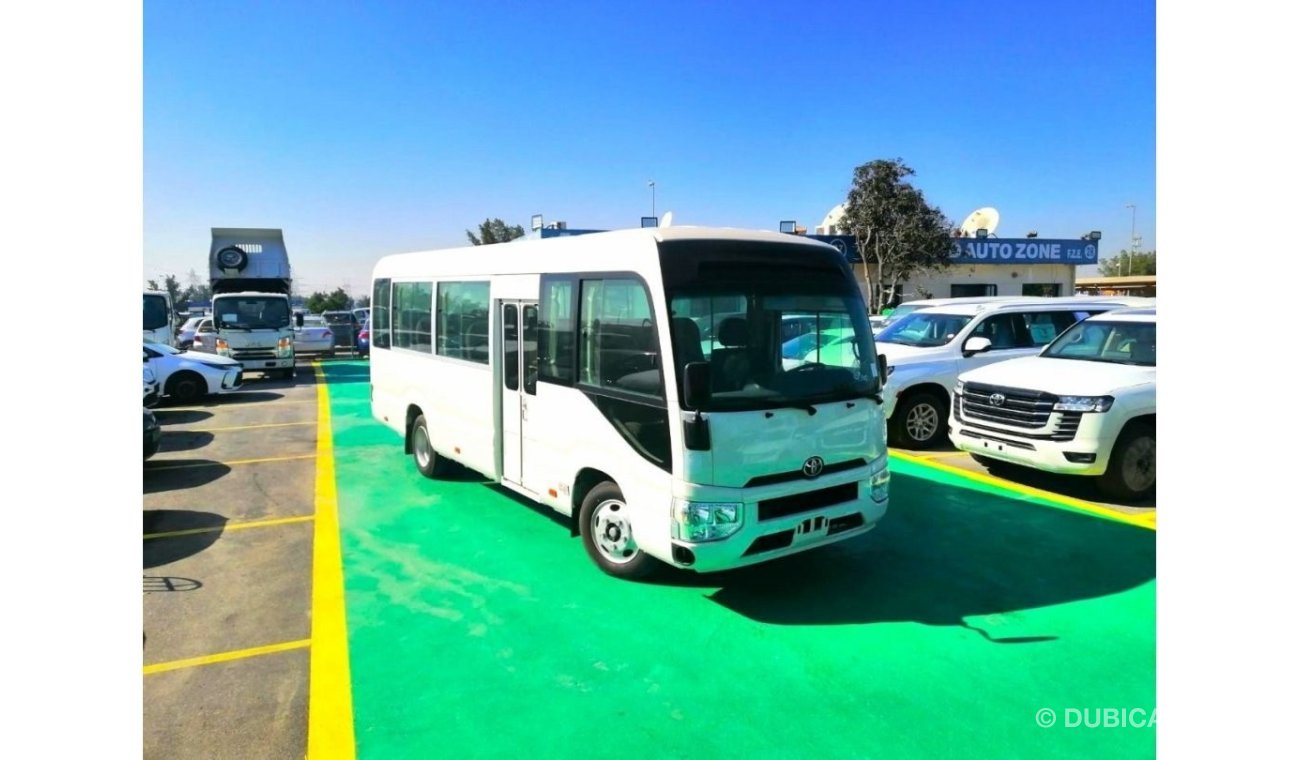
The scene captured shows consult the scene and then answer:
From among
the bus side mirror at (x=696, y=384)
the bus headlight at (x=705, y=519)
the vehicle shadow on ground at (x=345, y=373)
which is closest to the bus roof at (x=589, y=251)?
the bus side mirror at (x=696, y=384)

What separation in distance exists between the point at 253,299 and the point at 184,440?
8.93 m

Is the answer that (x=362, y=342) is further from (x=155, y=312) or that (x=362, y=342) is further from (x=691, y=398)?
(x=691, y=398)

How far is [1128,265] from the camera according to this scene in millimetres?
76312

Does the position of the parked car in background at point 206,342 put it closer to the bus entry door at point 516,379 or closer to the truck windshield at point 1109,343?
the bus entry door at point 516,379

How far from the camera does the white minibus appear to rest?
4.61m

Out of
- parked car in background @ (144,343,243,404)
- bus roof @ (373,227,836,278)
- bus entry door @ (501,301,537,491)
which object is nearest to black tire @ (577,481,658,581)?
bus entry door @ (501,301,537,491)

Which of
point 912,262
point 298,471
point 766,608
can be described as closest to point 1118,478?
point 766,608

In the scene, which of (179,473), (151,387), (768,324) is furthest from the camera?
(151,387)

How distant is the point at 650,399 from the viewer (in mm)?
4777

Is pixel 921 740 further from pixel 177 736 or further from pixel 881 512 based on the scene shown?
pixel 177 736

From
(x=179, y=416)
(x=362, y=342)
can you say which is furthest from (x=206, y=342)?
(x=362, y=342)

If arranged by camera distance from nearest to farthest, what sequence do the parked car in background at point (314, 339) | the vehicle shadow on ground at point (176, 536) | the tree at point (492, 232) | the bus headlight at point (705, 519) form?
the bus headlight at point (705, 519)
the vehicle shadow on ground at point (176, 536)
the parked car in background at point (314, 339)
the tree at point (492, 232)

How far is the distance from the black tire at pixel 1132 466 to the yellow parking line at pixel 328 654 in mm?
6940

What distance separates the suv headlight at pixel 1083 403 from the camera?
7070 millimetres
